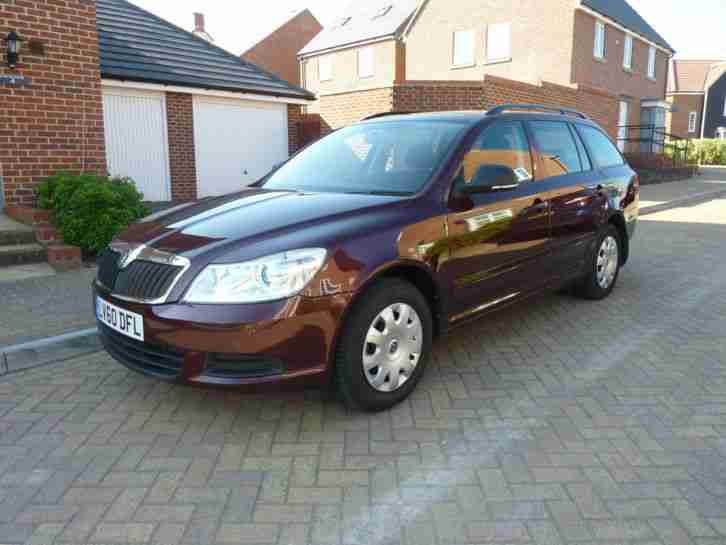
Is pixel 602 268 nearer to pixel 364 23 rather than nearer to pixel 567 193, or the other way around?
pixel 567 193

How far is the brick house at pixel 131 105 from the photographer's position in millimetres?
7668

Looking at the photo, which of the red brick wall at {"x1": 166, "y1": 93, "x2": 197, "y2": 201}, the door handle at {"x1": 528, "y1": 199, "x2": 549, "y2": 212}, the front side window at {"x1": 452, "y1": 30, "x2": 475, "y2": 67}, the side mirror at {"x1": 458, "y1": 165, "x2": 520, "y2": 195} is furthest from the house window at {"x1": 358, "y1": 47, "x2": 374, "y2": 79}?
the side mirror at {"x1": 458, "y1": 165, "x2": 520, "y2": 195}

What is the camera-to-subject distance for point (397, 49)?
28969 millimetres

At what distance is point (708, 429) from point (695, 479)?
2.03 ft

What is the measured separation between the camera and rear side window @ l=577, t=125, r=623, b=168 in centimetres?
579

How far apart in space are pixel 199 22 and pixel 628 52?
86.0 ft

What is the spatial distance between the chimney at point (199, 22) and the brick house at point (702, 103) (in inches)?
1517

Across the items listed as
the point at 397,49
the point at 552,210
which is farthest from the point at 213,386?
the point at 397,49

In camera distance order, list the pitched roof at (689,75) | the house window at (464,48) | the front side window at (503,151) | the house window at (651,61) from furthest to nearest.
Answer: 1. the pitched roof at (689,75)
2. the house window at (651,61)
3. the house window at (464,48)
4. the front side window at (503,151)

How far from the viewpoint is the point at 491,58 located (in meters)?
24.7

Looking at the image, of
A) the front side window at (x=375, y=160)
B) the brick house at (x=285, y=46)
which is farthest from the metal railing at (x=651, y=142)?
the front side window at (x=375, y=160)

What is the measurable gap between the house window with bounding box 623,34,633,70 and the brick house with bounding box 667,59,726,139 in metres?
28.1

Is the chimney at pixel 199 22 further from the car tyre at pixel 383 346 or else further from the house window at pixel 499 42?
the car tyre at pixel 383 346

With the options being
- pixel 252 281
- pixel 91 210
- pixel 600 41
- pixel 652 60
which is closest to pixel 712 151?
pixel 652 60
